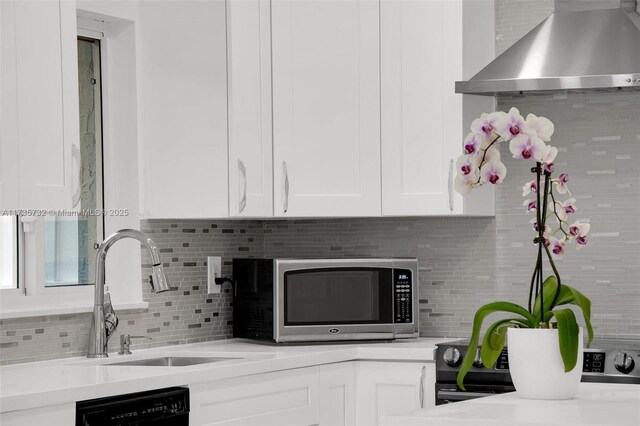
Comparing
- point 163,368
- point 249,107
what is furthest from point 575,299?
point 249,107

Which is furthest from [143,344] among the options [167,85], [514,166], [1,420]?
[514,166]

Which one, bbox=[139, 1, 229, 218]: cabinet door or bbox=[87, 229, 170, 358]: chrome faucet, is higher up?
bbox=[139, 1, 229, 218]: cabinet door

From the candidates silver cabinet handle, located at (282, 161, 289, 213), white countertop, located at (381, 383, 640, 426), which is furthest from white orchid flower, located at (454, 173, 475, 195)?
silver cabinet handle, located at (282, 161, 289, 213)

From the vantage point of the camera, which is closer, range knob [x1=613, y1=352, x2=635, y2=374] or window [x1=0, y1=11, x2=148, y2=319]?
range knob [x1=613, y1=352, x2=635, y2=374]

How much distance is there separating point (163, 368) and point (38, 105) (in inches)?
35.3

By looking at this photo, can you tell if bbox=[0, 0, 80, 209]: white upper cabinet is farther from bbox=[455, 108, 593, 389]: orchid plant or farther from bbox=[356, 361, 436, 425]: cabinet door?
bbox=[455, 108, 593, 389]: orchid plant

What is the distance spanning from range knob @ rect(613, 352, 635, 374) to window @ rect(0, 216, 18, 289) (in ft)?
6.85

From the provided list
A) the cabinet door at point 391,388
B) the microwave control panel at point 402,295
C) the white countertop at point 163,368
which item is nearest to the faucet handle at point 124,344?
the white countertop at point 163,368

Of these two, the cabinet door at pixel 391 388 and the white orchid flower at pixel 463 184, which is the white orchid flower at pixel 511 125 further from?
the cabinet door at pixel 391 388

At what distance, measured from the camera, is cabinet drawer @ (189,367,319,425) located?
3.19 m

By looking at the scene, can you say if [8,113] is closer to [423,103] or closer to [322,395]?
[322,395]

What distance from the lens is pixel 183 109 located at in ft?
12.9

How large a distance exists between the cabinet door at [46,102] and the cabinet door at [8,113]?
10mm

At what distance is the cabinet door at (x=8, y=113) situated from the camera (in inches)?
115
